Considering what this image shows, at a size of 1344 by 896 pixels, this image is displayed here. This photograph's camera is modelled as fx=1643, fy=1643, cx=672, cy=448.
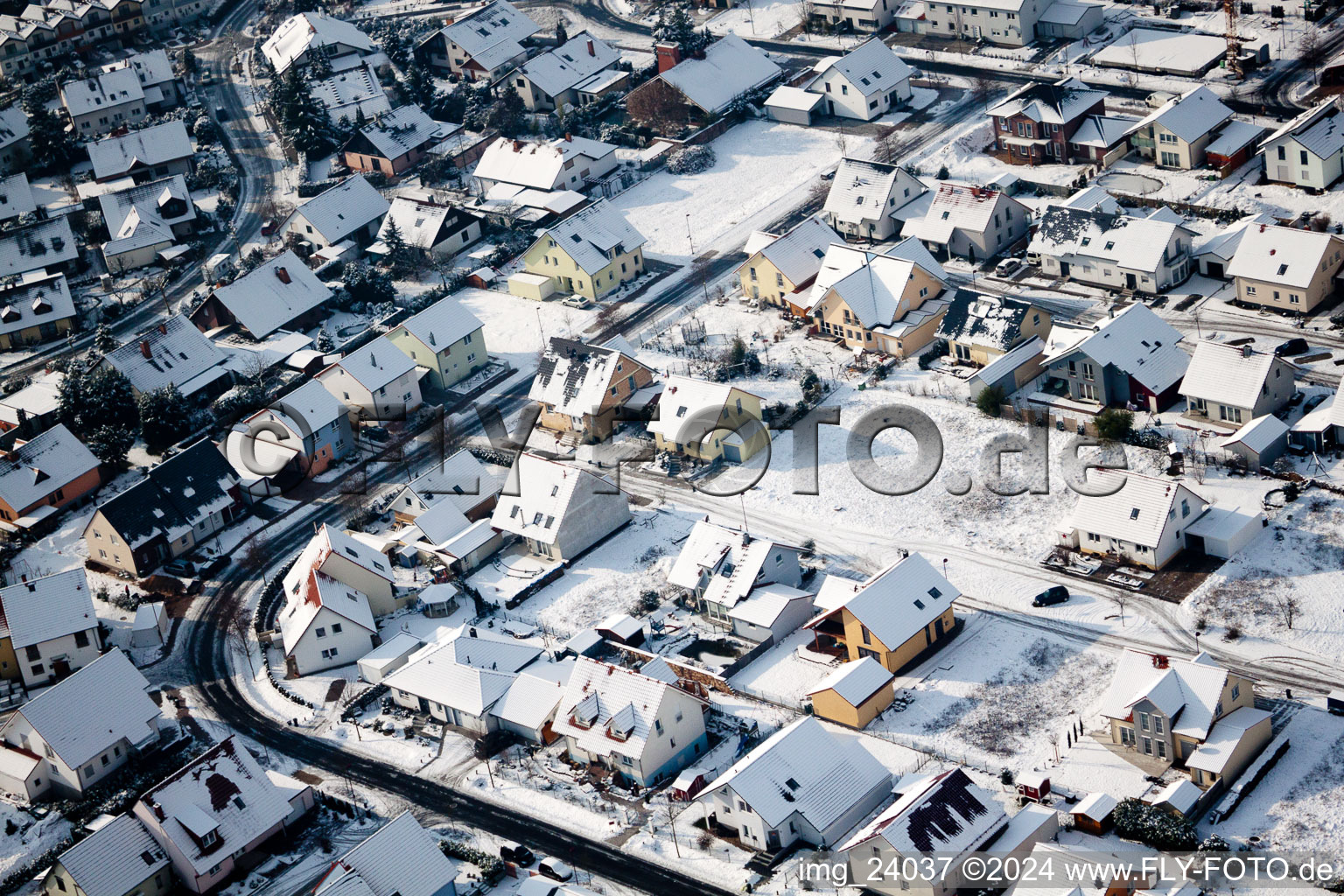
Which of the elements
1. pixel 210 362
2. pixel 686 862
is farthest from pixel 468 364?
pixel 686 862

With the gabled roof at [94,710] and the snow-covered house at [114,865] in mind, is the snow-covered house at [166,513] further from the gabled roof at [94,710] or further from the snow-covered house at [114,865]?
the snow-covered house at [114,865]

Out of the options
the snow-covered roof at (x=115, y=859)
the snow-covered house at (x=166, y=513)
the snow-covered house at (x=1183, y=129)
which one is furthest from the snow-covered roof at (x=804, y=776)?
the snow-covered house at (x=1183, y=129)

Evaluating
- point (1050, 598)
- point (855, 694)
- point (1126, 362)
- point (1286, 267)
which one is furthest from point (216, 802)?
point (1286, 267)

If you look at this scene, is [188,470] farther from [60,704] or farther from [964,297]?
[964,297]

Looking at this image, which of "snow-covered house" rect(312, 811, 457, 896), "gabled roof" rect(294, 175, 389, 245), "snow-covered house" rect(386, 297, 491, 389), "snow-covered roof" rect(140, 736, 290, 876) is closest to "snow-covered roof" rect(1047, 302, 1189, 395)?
"snow-covered house" rect(386, 297, 491, 389)

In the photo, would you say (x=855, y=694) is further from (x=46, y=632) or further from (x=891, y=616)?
(x=46, y=632)
